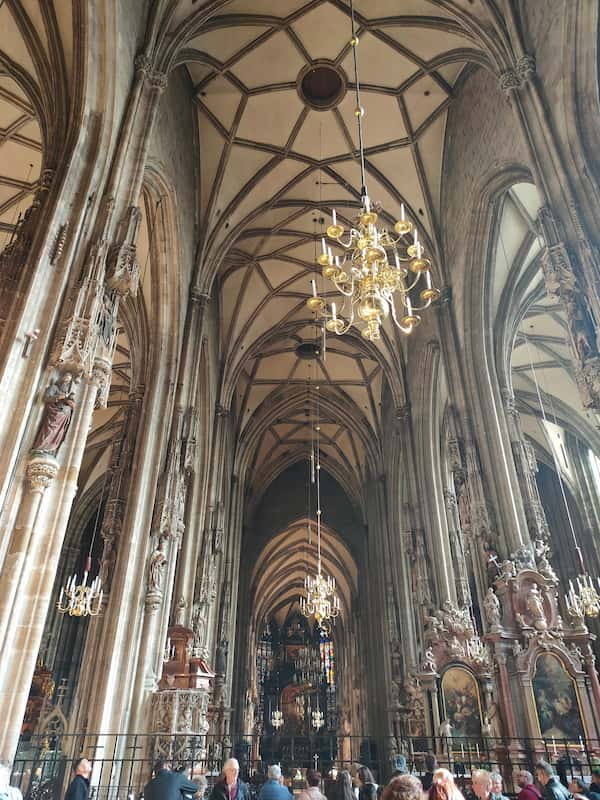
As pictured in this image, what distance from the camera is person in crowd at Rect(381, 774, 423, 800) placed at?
2428mm

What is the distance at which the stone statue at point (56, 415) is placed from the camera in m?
6.89

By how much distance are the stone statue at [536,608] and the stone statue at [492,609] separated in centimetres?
53

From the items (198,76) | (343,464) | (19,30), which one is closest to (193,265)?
(198,76)

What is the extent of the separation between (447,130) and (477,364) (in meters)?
6.31

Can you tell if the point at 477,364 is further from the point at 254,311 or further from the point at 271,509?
the point at 271,509

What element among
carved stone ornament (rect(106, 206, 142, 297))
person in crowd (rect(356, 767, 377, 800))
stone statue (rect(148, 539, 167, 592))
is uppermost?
carved stone ornament (rect(106, 206, 142, 297))

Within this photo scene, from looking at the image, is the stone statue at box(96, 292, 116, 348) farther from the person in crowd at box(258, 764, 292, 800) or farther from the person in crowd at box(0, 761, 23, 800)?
the person in crowd at box(258, 764, 292, 800)

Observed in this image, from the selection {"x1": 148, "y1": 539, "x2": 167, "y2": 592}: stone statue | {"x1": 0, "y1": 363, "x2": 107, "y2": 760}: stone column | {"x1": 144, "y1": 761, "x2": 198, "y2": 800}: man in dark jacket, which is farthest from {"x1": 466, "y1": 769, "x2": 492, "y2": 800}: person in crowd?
{"x1": 148, "y1": 539, "x2": 167, "y2": 592}: stone statue

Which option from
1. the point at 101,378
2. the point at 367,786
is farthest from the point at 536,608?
the point at 101,378

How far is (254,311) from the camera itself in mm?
20641

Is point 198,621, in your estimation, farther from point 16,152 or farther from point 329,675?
point 329,675

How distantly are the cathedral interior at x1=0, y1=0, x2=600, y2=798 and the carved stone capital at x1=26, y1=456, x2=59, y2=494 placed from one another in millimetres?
37

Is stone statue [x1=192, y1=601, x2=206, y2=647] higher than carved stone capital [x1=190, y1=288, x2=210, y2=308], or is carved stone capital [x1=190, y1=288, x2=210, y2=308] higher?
carved stone capital [x1=190, y1=288, x2=210, y2=308]

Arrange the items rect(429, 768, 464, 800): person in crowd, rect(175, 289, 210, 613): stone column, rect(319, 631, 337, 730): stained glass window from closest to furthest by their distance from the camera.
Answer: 1. rect(429, 768, 464, 800): person in crowd
2. rect(175, 289, 210, 613): stone column
3. rect(319, 631, 337, 730): stained glass window
